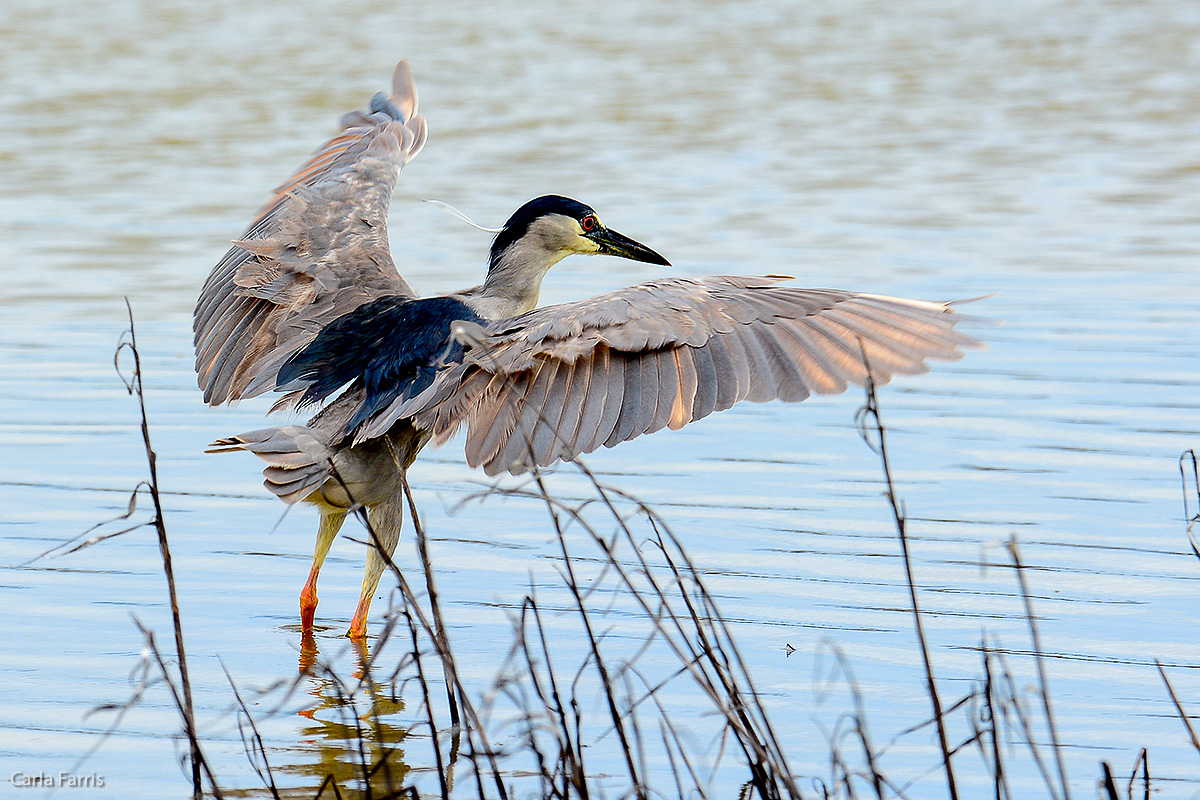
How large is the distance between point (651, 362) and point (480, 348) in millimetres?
493

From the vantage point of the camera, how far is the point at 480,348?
15.6ft

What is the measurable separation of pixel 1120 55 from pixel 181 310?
14.1 metres

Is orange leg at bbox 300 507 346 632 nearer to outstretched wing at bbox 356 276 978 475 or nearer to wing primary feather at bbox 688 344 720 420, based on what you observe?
outstretched wing at bbox 356 276 978 475

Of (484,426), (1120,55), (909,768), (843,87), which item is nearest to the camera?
(909,768)

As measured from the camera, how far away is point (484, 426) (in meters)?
4.71

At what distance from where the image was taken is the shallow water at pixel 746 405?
4.93m


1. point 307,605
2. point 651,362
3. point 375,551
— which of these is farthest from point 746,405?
point 651,362

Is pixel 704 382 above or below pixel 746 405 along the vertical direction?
above

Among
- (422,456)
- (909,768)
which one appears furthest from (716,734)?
(422,456)

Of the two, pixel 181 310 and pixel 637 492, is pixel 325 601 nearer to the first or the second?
pixel 637 492

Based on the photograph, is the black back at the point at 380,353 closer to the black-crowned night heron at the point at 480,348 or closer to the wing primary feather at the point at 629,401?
the black-crowned night heron at the point at 480,348

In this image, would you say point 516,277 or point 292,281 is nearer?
point 292,281

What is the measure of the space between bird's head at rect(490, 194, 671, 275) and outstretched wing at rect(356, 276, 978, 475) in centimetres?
113

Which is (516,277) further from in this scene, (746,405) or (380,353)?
(746,405)
